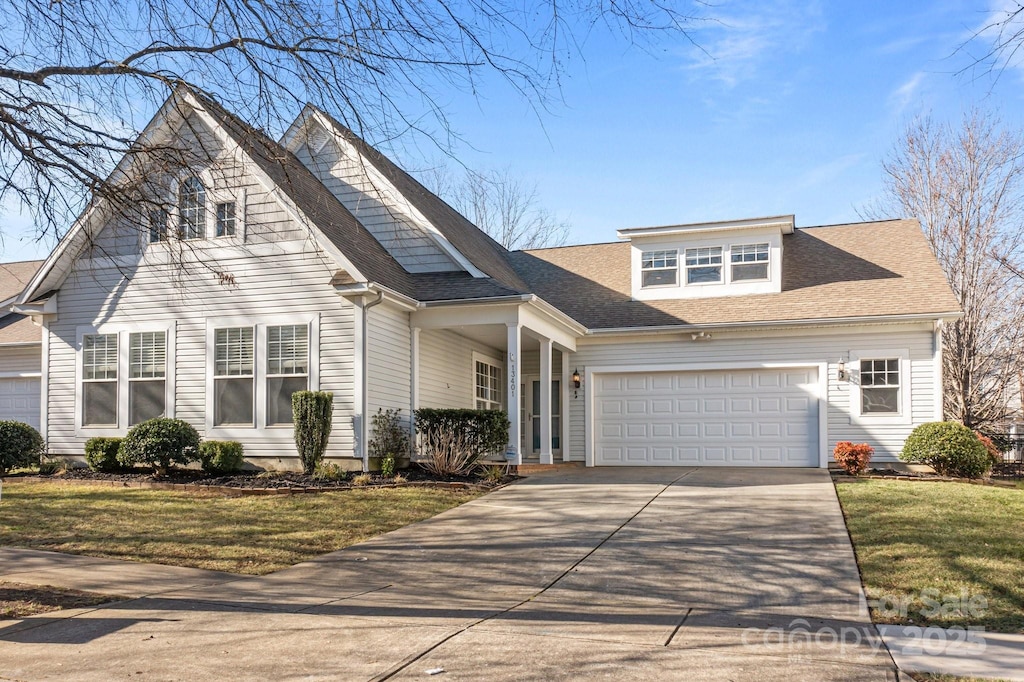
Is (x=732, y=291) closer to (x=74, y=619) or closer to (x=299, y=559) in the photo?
(x=299, y=559)

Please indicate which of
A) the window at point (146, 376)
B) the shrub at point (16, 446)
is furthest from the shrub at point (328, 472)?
the shrub at point (16, 446)

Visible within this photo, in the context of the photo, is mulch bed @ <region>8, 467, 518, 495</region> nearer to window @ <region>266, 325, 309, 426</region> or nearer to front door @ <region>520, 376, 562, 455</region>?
window @ <region>266, 325, 309, 426</region>

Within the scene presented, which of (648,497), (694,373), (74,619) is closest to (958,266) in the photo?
(694,373)

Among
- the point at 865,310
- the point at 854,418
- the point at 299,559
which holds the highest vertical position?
the point at 865,310

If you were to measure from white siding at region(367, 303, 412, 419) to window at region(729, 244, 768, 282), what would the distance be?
7974 millimetres

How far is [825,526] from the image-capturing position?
10680 mm

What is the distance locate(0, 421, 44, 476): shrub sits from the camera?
15562 millimetres

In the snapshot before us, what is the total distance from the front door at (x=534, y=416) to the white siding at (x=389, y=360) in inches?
209

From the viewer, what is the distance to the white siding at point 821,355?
17.6m

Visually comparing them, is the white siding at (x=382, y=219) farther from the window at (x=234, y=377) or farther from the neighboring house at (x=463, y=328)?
the window at (x=234, y=377)

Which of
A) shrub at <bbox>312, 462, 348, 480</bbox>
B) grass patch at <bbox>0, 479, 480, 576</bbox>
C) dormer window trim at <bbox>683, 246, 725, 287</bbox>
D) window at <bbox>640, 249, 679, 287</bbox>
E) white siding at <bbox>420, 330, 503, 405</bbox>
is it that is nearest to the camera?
grass patch at <bbox>0, 479, 480, 576</bbox>

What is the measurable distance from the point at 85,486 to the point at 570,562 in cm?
914

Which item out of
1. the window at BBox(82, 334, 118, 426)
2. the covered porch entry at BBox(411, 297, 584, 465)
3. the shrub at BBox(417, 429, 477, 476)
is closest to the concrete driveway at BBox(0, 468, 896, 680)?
the shrub at BBox(417, 429, 477, 476)

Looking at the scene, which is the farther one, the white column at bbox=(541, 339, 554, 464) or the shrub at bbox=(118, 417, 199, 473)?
the white column at bbox=(541, 339, 554, 464)
